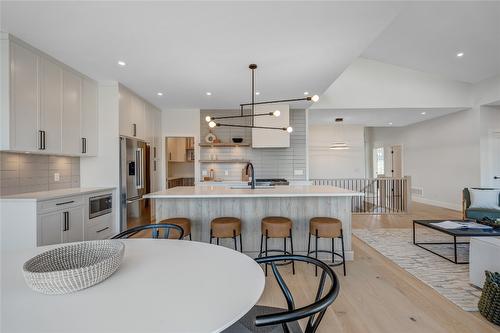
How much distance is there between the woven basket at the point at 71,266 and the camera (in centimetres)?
82

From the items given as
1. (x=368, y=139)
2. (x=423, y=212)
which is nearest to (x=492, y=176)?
(x=423, y=212)

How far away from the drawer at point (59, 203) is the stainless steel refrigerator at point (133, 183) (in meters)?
0.82

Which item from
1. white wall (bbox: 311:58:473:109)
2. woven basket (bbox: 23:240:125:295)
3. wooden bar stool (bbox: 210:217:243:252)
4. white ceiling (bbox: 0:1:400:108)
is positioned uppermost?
white wall (bbox: 311:58:473:109)

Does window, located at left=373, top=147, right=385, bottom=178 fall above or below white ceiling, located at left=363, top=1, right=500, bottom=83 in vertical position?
below

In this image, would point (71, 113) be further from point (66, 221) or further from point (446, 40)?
point (446, 40)

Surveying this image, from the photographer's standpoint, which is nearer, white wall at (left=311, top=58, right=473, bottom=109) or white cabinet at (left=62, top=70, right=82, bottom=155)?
white cabinet at (left=62, top=70, right=82, bottom=155)

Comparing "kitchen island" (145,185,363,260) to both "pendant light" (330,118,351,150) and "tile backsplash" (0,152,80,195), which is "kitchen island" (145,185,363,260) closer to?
"tile backsplash" (0,152,80,195)

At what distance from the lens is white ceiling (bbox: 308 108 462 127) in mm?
6223

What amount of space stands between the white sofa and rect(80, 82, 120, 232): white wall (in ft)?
15.0

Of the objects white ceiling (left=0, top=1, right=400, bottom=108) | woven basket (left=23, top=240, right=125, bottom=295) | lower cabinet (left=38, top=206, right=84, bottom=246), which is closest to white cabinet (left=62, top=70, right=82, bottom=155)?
white ceiling (left=0, top=1, right=400, bottom=108)

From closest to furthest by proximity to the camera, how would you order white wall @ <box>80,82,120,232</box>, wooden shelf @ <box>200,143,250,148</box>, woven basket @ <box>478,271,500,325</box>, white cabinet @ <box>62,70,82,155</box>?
woven basket @ <box>478,271,500,325</box> → white cabinet @ <box>62,70,82,155</box> → white wall @ <box>80,82,120,232</box> → wooden shelf @ <box>200,143,250,148</box>

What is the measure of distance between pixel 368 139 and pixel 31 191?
36.6 ft

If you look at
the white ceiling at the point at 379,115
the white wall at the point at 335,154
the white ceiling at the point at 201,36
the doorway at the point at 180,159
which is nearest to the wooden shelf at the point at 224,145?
the doorway at the point at 180,159

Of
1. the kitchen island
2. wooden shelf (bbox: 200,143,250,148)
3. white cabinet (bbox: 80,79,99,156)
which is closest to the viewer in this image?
the kitchen island
